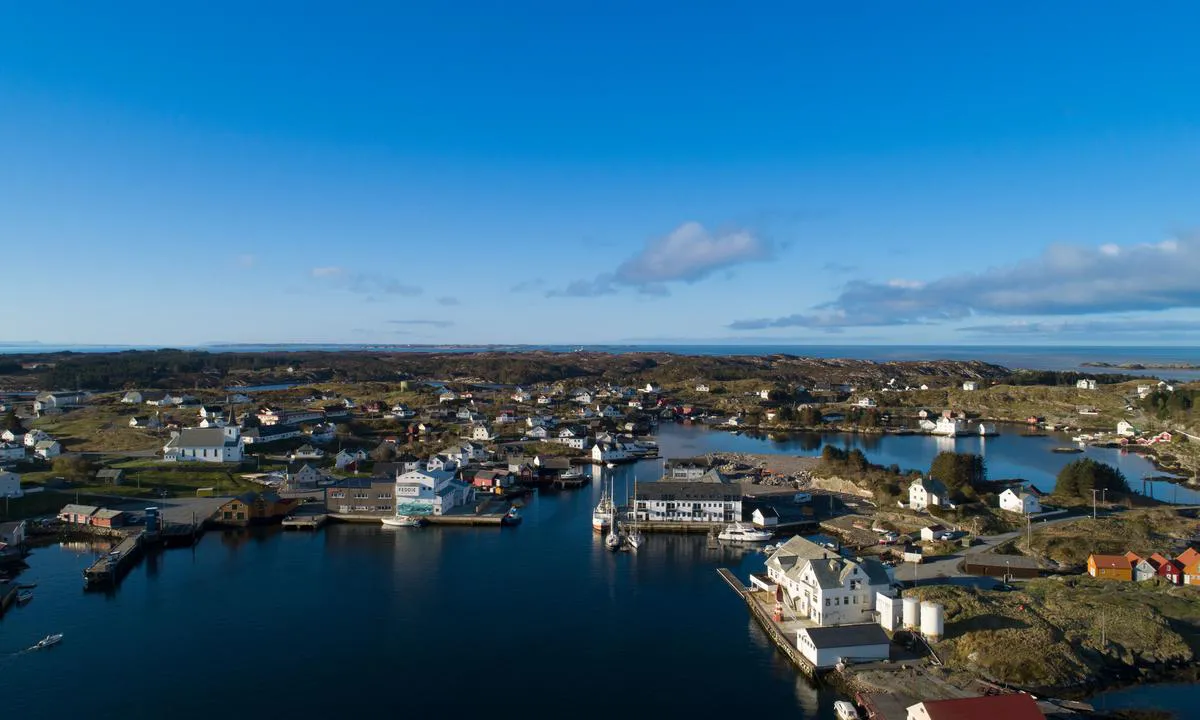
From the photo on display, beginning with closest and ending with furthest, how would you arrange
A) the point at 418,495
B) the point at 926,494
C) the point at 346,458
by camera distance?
the point at 926,494 → the point at 418,495 → the point at 346,458

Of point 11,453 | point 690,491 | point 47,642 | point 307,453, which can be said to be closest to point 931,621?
point 690,491

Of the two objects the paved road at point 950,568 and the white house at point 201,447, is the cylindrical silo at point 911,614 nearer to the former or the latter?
the paved road at point 950,568

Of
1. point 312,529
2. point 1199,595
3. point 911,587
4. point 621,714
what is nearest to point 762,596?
point 911,587

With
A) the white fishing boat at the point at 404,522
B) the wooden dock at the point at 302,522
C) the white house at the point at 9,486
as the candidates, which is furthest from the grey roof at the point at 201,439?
the white fishing boat at the point at 404,522

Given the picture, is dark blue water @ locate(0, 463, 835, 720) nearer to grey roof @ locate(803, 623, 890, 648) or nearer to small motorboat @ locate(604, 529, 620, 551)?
small motorboat @ locate(604, 529, 620, 551)

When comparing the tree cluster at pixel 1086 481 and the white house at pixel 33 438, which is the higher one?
the white house at pixel 33 438

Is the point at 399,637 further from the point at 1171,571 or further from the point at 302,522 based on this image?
the point at 1171,571
